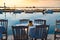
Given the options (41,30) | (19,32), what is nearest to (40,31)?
(41,30)

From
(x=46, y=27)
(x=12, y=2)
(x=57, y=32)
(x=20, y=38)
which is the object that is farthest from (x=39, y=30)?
(x=12, y=2)

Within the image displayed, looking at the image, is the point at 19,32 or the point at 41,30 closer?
the point at 19,32

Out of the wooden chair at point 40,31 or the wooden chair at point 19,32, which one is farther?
the wooden chair at point 40,31

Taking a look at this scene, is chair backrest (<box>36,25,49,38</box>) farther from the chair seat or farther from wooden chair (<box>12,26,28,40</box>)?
wooden chair (<box>12,26,28,40</box>)

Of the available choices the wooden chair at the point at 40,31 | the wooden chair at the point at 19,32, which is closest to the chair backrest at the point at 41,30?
the wooden chair at the point at 40,31

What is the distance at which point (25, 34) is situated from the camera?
3.89 m

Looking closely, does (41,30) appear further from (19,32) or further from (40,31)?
(19,32)

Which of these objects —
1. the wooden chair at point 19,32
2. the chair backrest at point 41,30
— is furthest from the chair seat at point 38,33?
the wooden chair at point 19,32

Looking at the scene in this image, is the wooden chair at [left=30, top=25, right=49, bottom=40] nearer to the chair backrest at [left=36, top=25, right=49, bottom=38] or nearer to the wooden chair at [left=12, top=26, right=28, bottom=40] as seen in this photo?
the chair backrest at [left=36, top=25, right=49, bottom=38]

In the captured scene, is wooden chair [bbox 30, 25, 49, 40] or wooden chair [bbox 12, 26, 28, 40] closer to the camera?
wooden chair [bbox 12, 26, 28, 40]

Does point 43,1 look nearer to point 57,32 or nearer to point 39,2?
point 39,2

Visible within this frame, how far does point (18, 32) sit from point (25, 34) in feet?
0.85

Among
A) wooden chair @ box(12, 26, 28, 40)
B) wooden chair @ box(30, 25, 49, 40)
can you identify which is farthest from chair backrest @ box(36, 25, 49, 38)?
wooden chair @ box(12, 26, 28, 40)

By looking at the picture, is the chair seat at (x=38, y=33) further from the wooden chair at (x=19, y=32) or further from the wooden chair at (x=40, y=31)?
the wooden chair at (x=19, y=32)
